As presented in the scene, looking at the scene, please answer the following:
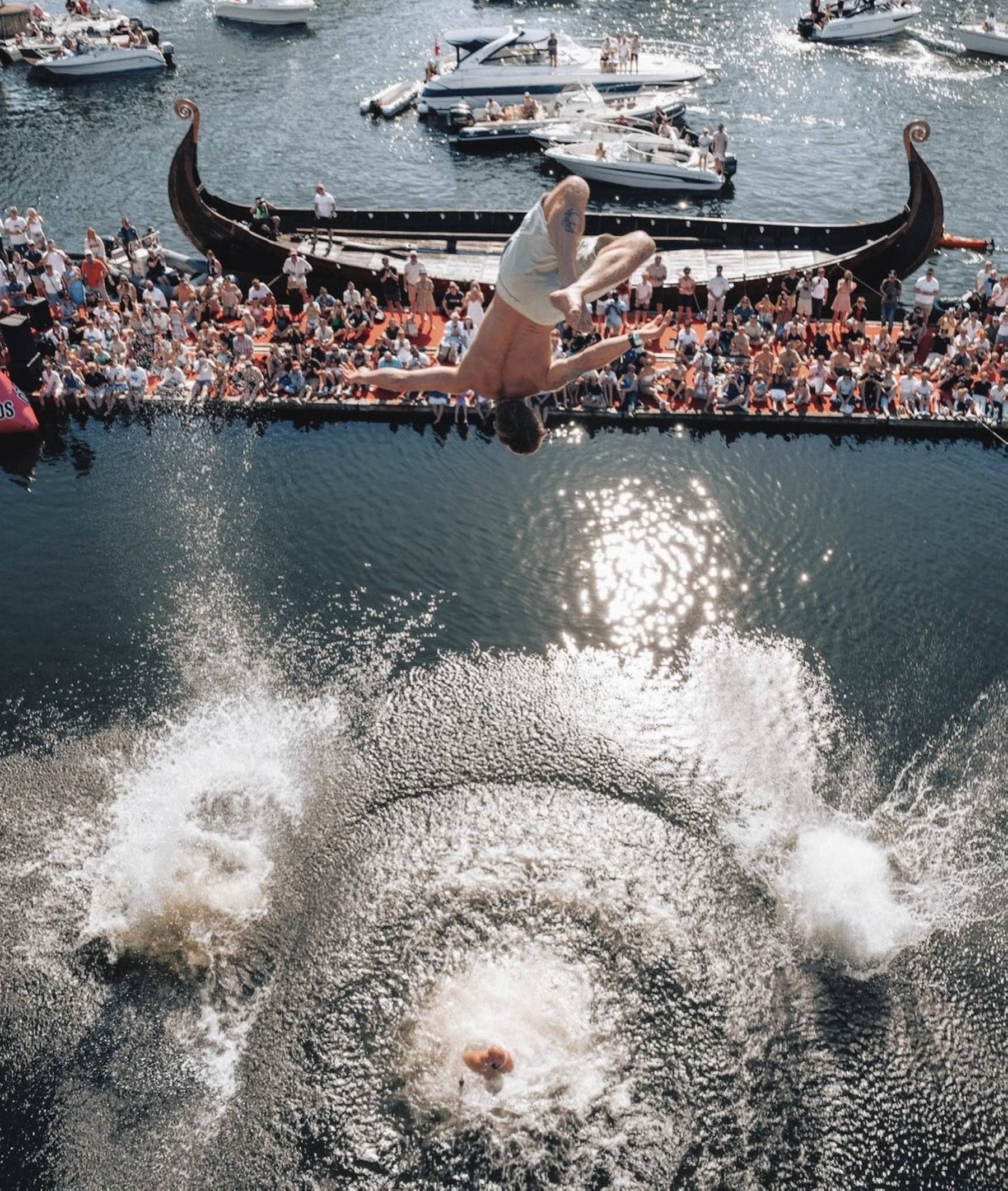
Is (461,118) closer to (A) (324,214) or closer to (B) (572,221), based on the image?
(A) (324,214)

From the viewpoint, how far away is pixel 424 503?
30562mm

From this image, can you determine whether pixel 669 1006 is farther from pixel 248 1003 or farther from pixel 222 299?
pixel 222 299

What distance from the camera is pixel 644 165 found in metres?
50.3

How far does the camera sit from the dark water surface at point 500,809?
723 inches

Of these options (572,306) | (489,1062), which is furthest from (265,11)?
(572,306)

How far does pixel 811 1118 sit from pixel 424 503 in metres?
17.7

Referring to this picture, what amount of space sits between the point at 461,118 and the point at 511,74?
431 centimetres

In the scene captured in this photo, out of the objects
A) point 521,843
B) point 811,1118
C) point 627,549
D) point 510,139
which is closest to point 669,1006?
point 811,1118

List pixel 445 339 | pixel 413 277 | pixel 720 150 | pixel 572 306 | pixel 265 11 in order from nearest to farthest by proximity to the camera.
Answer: pixel 572 306 < pixel 445 339 < pixel 413 277 < pixel 720 150 < pixel 265 11

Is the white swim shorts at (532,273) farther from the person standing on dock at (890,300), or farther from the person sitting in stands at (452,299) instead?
the person standing on dock at (890,300)

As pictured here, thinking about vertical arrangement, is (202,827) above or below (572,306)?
below

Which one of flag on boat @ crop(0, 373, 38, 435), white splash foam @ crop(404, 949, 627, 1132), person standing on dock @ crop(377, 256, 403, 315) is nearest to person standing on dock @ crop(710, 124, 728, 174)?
person standing on dock @ crop(377, 256, 403, 315)

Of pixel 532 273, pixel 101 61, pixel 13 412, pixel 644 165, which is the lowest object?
pixel 13 412

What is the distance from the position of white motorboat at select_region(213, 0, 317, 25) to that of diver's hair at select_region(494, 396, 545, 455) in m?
69.8
